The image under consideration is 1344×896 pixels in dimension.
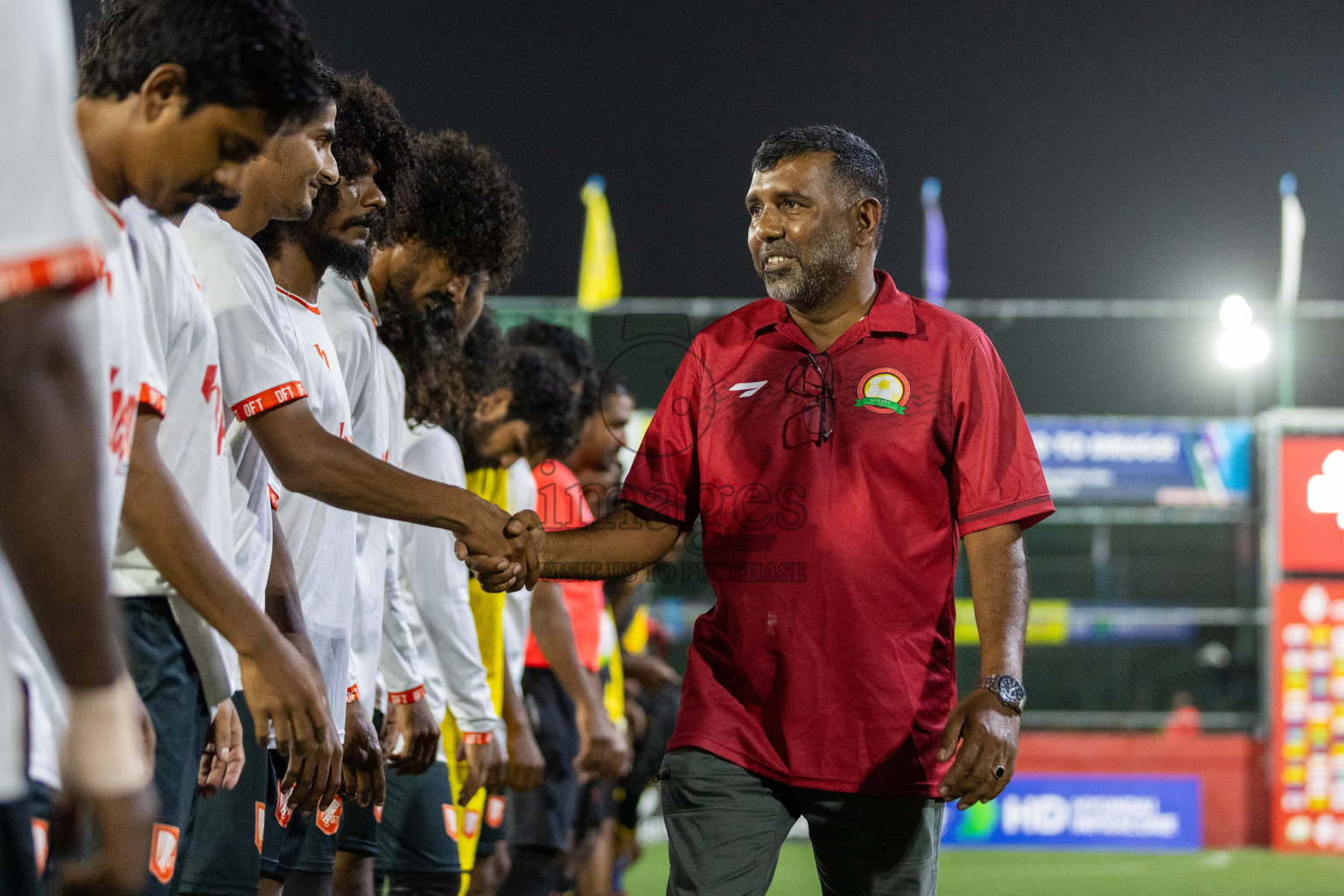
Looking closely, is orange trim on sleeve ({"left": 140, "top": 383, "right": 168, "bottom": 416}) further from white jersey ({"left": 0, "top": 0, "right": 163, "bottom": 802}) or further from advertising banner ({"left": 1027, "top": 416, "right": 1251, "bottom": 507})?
advertising banner ({"left": 1027, "top": 416, "right": 1251, "bottom": 507})

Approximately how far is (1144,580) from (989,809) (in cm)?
984

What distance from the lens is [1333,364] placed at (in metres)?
14.4

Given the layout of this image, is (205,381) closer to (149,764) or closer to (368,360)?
(149,764)

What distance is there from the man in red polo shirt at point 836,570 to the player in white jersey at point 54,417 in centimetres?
195

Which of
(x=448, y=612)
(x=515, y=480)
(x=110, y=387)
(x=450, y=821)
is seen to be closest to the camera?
(x=110, y=387)

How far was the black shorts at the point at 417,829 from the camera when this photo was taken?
4523mm

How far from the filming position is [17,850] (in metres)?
1.53

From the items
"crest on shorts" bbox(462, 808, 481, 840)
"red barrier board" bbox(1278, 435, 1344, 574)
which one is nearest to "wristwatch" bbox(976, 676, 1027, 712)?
"crest on shorts" bbox(462, 808, 481, 840)

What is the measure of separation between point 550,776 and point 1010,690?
11.6 ft

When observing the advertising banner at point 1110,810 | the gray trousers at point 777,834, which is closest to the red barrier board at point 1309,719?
the advertising banner at point 1110,810

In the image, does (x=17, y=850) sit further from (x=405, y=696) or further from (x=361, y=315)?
(x=405, y=696)

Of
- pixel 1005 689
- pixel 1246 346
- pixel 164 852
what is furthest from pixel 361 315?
pixel 1246 346

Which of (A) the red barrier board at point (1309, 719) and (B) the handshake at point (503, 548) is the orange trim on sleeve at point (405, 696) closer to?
(B) the handshake at point (503, 548)

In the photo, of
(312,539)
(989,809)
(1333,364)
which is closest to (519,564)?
(312,539)
